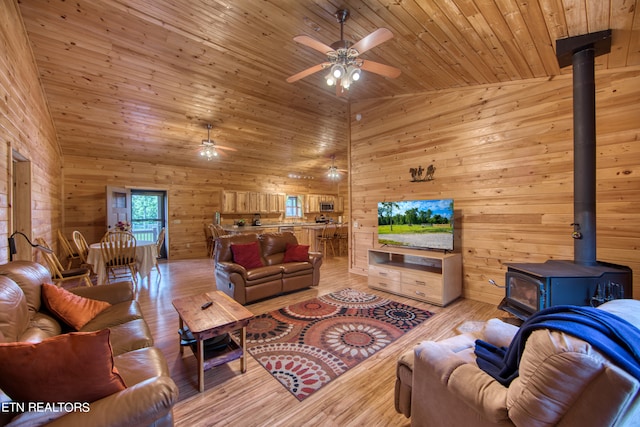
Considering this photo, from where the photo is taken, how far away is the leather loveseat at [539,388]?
0.83 metres

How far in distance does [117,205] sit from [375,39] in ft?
22.2

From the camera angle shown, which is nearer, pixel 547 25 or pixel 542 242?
pixel 547 25

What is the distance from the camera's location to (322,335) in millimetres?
2893

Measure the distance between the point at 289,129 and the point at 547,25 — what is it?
4961mm

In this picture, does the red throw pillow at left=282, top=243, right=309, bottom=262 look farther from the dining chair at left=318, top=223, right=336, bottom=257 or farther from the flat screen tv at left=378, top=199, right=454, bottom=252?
the dining chair at left=318, top=223, right=336, bottom=257

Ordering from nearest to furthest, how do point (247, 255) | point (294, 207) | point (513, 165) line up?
1. point (513, 165)
2. point (247, 255)
3. point (294, 207)

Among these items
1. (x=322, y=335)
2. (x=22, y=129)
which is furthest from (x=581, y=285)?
(x=22, y=129)

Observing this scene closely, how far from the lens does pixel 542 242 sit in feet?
11.0

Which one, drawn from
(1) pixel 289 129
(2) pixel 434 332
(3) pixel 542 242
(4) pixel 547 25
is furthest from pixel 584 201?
(1) pixel 289 129

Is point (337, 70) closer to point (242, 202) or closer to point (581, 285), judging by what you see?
point (581, 285)

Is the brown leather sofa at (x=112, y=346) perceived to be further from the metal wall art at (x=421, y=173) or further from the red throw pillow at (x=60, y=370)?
the metal wall art at (x=421, y=173)

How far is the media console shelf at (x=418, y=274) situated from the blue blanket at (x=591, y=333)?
2.59 metres

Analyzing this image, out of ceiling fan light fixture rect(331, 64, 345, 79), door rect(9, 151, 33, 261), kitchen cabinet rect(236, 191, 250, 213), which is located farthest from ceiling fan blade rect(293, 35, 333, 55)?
kitchen cabinet rect(236, 191, 250, 213)

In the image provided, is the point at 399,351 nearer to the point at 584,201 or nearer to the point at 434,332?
the point at 434,332
